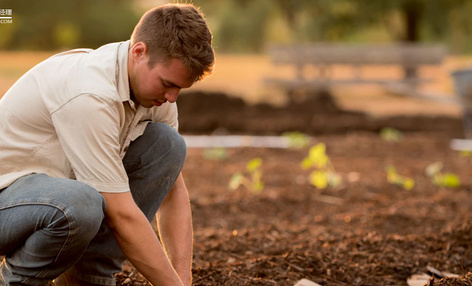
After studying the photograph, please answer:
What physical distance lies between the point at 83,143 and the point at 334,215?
2720 mm

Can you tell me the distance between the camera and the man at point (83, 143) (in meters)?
1.93

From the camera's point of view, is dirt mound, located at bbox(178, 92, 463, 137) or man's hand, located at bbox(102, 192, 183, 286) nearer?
man's hand, located at bbox(102, 192, 183, 286)

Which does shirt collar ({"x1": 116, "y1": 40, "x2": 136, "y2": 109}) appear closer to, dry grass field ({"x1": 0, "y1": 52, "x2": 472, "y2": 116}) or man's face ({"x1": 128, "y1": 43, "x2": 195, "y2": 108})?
man's face ({"x1": 128, "y1": 43, "x2": 195, "y2": 108})

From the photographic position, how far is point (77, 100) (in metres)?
1.90

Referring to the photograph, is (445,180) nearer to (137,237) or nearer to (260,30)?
(137,237)

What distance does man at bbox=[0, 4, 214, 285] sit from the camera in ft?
6.34

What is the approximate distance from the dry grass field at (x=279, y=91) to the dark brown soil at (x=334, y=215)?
256cm

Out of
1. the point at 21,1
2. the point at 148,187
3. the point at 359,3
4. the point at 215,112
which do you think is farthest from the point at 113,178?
the point at 21,1

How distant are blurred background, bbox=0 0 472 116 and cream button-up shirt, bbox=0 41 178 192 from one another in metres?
6.68

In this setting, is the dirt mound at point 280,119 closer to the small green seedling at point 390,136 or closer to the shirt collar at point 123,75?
the small green seedling at point 390,136

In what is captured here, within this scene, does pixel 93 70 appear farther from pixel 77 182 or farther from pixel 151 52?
pixel 77 182

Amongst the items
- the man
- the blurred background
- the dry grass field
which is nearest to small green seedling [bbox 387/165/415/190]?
the man

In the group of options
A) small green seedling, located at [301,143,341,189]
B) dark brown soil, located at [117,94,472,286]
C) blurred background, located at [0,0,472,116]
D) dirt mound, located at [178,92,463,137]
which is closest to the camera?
dark brown soil, located at [117,94,472,286]

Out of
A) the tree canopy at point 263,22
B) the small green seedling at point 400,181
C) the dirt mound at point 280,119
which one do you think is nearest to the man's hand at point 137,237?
the small green seedling at point 400,181
